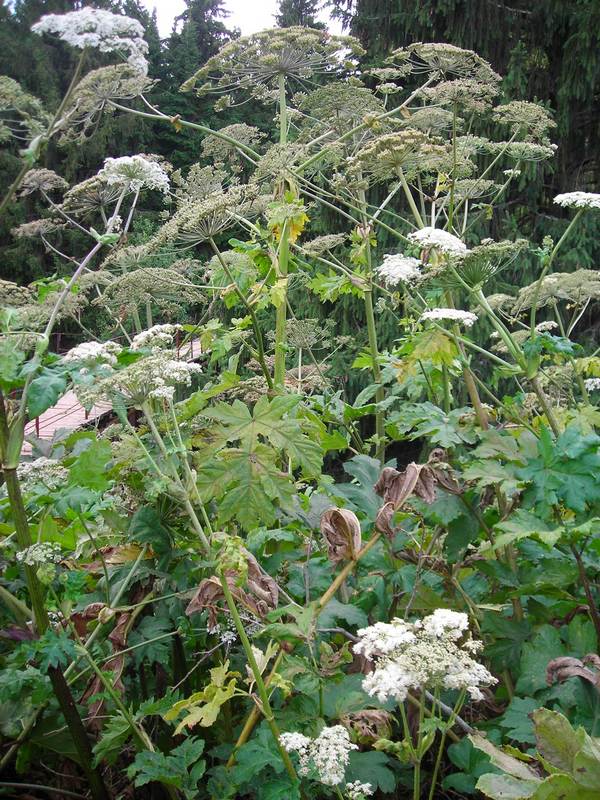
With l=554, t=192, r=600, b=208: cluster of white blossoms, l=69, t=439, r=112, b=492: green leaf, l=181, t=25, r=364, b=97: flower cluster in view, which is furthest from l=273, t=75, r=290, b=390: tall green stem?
l=554, t=192, r=600, b=208: cluster of white blossoms

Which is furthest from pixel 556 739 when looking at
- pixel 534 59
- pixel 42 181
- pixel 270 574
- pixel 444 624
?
pixel 534 59

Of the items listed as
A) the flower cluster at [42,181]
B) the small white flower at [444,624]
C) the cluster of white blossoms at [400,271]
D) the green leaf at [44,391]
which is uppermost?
the flower cluster at [42,181]

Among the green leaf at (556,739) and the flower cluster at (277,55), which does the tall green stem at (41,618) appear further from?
the flower cluster at (277,55)

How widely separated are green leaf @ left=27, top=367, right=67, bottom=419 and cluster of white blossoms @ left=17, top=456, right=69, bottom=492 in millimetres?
165

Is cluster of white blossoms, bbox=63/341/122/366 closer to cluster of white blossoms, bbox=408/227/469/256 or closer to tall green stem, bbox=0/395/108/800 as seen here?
tall green stem, bbox=0/395/108/800

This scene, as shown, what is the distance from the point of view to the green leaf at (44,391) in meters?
1.49

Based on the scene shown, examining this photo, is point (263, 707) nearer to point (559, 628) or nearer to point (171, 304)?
point (559, 628)

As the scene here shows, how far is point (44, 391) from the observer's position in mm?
1521

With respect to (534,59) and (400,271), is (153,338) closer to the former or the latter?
(400,271)

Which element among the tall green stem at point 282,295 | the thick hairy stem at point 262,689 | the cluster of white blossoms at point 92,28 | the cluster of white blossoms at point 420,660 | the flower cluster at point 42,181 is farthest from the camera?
the flower cluster at point 42,181

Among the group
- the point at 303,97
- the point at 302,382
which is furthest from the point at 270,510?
the point at 303,97

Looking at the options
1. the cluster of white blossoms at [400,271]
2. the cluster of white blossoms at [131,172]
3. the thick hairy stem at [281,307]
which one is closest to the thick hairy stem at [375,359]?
the thick hairy stem at [281,307]

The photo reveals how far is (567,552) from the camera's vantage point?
1749mm

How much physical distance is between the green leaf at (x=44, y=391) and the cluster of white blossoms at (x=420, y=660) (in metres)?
0.79
